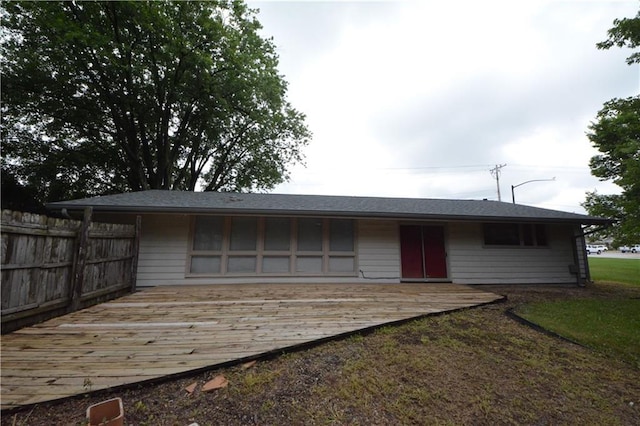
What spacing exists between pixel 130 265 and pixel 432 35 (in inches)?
473

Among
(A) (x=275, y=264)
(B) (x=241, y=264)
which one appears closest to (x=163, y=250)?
(B) (x=241, y=264)

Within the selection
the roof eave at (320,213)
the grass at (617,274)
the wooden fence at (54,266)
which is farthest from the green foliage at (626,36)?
the wooden fence at (54,266)

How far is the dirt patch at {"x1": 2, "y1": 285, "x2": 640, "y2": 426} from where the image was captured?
176 centimetres

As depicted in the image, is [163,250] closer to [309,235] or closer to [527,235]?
[309,235]

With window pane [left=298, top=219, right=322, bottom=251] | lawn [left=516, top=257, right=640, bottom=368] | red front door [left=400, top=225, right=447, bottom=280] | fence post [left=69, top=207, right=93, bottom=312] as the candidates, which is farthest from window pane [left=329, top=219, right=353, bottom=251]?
fence post [left=69, top=207, right=93, bottom=312]

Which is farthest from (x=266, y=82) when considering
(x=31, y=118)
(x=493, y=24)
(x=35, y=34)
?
(x=31, y=118)

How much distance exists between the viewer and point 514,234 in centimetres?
752

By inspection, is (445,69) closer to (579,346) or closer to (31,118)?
(579,346)

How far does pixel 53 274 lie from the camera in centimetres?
365

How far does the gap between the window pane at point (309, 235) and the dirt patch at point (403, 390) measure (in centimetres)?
399

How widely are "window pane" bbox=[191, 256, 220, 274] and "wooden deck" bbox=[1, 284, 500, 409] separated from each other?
0.96 metres

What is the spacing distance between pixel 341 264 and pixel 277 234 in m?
2.03

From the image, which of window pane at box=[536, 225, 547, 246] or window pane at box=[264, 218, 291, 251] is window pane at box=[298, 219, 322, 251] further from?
window pane at box=[536, 225, 547, 246]

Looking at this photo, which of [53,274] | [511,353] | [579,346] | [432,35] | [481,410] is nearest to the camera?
[481,410]
